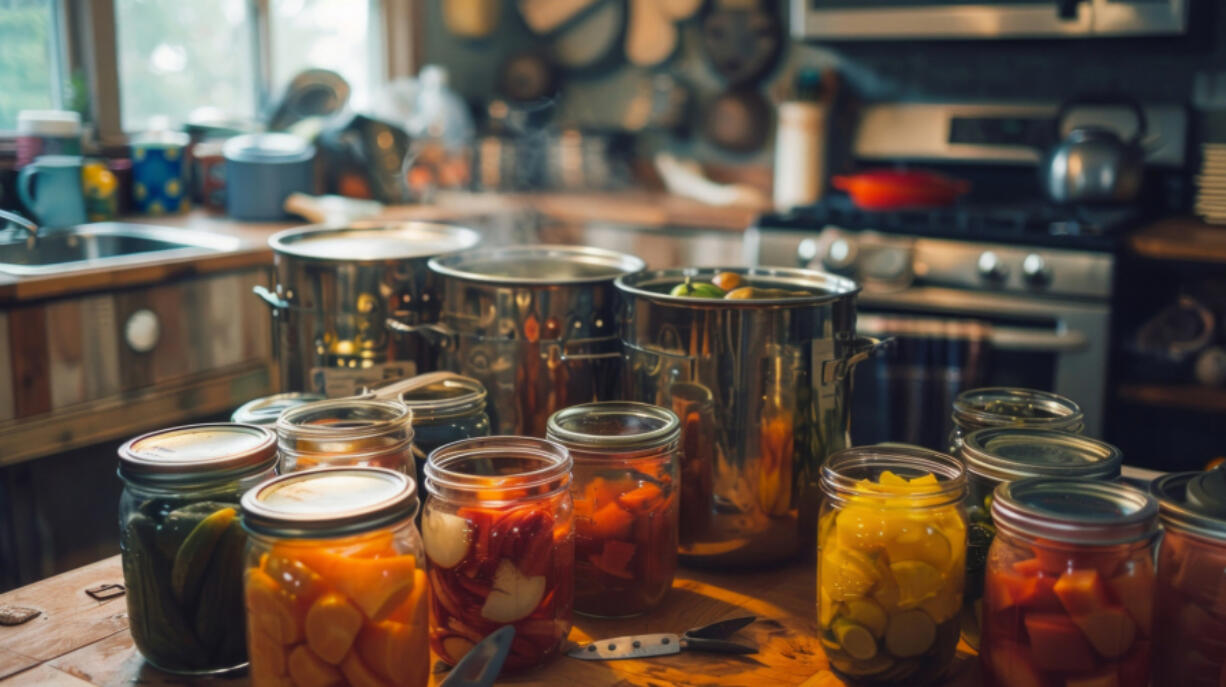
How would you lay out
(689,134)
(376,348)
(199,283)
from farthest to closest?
(689,134), (199,283), (376,348)

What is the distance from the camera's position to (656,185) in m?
3.75

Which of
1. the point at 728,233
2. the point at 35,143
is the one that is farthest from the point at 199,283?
the point at 728,233

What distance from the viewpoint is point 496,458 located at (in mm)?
826

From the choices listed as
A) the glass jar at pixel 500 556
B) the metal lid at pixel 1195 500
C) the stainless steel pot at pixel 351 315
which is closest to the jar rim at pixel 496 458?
the glass jar at pixel 500 556

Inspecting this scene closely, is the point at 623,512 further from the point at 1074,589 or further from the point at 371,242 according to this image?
the point at 371,242

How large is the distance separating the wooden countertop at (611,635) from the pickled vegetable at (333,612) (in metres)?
0.10

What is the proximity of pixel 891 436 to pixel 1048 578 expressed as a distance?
5.71ft

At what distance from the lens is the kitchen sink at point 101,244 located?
223 cm

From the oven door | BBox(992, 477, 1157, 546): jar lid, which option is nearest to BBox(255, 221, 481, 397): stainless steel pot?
BBox(992, 477, 1157, 546): jar lid

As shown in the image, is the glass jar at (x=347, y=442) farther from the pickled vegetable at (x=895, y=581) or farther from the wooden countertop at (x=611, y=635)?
the pickled vegetable at (x=895, y=581)

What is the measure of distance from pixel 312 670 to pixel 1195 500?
586 millimetres

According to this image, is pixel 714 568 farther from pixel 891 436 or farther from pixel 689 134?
pixel 689 134

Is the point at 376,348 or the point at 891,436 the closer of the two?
the point at 376,348

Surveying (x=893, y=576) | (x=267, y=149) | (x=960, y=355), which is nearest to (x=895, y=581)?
(x=893, y=576)
